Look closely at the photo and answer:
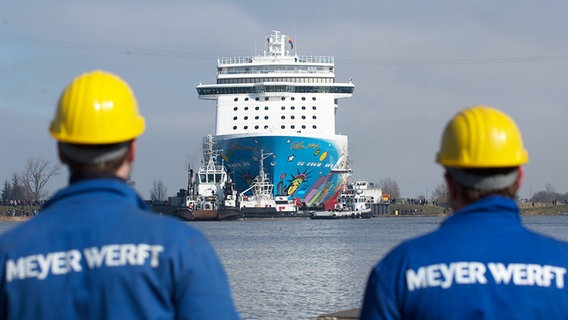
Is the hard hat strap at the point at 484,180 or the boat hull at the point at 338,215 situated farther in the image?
the boat hull at the point at 338,215

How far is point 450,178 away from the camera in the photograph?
9.45 ft

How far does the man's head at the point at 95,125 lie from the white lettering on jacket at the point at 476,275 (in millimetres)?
780

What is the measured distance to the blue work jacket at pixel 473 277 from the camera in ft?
8.68

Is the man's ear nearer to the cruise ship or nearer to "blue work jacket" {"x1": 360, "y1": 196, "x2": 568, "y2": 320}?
"blue work jacket" {"x1": 360, "y1": 196, "x2": 568, "y2": 320}

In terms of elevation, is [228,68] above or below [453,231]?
above

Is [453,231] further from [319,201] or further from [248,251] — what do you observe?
[319,201]

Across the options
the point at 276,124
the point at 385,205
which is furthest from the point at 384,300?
the point at 385,205

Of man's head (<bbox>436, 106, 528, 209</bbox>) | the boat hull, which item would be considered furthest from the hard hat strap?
the boat hull

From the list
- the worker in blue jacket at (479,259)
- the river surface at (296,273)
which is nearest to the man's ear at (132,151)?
the worker in blue jacket at (479,259)

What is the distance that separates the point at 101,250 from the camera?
101 inches

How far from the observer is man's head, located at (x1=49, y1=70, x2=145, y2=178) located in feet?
8.81

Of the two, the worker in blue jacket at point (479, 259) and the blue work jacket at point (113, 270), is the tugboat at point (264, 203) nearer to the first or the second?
the worker in blue jacket at point (479, 259)

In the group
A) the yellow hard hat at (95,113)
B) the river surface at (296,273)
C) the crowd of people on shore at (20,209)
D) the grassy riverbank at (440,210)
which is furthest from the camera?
the grassy riverbank at (440,210)

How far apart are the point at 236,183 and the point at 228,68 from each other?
752 cm
